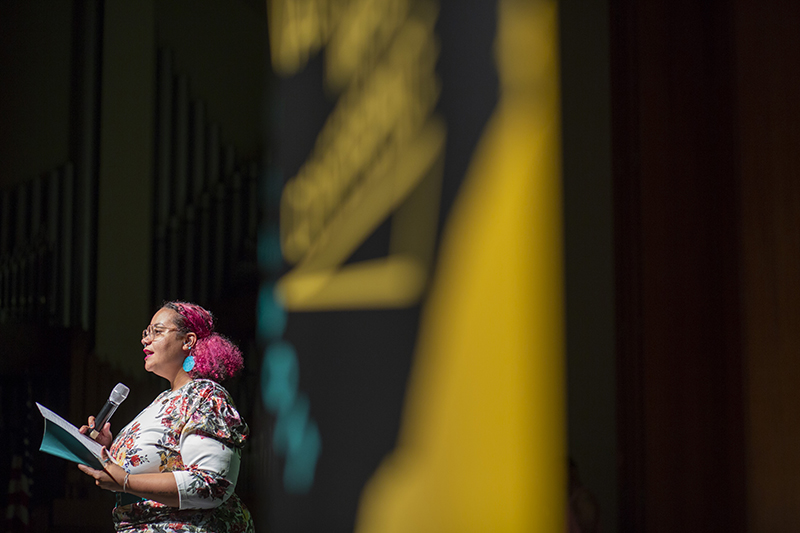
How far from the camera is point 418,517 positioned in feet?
4.49

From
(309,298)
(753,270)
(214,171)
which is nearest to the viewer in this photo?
(309,298)

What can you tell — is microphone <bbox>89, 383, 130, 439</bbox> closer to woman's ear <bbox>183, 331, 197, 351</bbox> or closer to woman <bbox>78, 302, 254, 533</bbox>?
woman <bbox>78, 302, 254, 533</bbox>

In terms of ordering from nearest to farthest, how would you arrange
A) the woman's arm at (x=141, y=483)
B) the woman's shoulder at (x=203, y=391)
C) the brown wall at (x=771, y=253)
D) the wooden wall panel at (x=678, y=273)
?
1. the woman's arm at (x=141, y=483)
2. the woman's shoulder at (x=203, y=391)
3. the brown wall at (x=771, y=253)
4. the wooden wall panel at (x=678, y=273)

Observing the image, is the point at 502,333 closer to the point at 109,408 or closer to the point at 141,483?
the point at 141,483

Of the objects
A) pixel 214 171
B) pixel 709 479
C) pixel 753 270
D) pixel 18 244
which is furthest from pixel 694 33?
pixel 18 244

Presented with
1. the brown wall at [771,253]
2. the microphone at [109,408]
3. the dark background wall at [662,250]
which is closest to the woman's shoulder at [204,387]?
the microphone at [109,408]

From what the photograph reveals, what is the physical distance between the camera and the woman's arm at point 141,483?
5.29 feet

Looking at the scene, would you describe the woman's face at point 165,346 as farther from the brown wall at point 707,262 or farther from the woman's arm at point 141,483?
the brown wall at point 707,262

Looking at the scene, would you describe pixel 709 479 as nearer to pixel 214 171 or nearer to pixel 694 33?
pixel 694 33

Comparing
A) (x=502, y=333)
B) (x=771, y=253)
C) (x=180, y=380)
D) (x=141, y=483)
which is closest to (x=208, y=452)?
(x=141, y=483)

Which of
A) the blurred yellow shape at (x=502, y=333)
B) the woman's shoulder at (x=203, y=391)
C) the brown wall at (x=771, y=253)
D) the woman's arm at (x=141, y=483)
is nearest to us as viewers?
the blurred yellow shape at (x=502, y=333)

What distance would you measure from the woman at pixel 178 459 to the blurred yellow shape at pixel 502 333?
0.49 metres

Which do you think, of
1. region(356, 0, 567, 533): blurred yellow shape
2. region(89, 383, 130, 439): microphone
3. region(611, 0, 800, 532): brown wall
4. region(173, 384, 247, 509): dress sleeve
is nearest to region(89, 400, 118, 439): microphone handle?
region(89, 383, 130, 439): microphone

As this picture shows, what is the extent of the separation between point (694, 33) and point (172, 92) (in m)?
2.85
